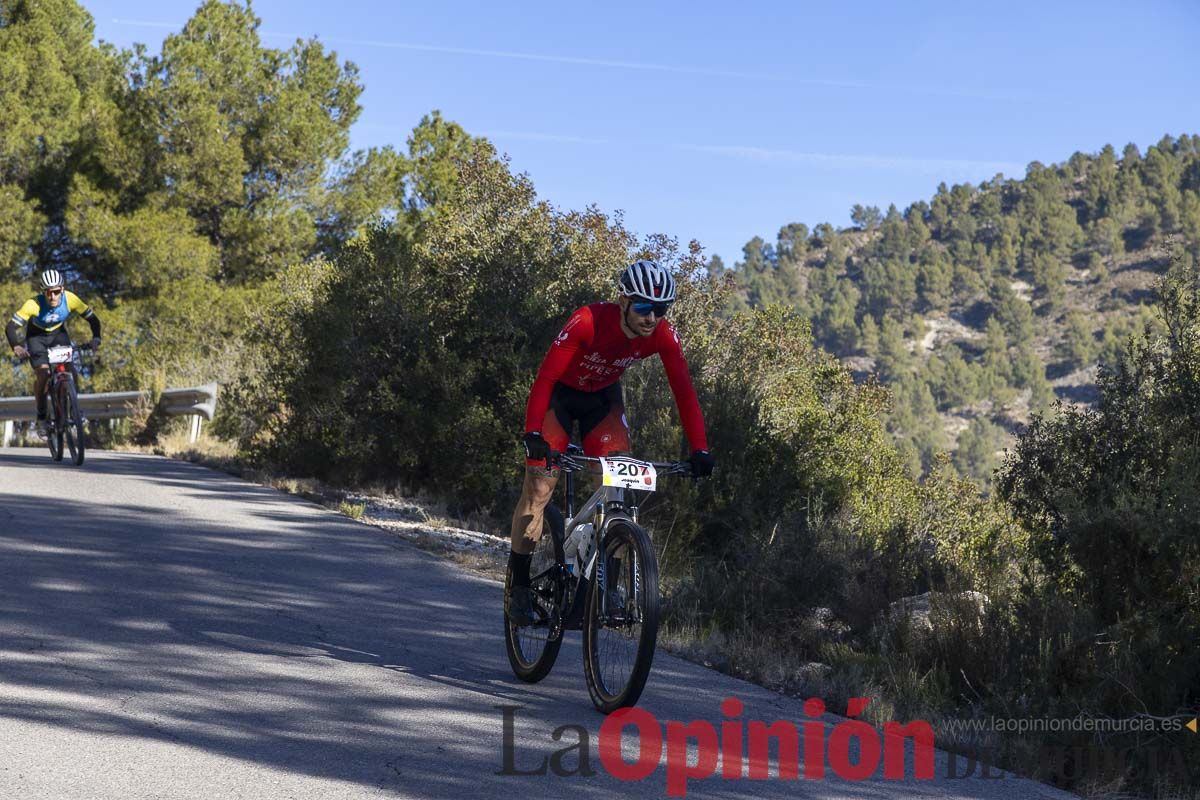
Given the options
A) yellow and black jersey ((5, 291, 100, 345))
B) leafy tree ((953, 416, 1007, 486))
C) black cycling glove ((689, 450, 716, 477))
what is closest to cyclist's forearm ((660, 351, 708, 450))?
black cycling glove ((689, 450, 716, 477))

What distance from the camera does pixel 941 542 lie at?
1291cm

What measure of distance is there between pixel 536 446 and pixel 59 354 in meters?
10.5

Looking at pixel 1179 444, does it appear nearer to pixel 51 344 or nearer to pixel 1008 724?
pixel 1008 724

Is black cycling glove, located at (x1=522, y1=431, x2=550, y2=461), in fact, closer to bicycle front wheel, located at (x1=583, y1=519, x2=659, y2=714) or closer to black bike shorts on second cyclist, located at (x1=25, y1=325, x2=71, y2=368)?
bicycle front wheel, located at (x1=583, y1=519, x2=659, y2=714)

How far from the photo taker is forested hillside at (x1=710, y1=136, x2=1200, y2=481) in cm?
10731

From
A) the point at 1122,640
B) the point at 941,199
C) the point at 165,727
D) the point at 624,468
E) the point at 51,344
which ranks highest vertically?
the point at 941,199

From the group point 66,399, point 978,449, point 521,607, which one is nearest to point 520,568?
point 521,607

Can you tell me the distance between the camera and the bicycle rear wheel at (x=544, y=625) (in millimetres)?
6566

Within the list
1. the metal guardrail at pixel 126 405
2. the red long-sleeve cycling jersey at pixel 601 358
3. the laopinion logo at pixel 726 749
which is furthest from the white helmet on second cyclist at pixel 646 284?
the metal guardrail at pixel 126 405

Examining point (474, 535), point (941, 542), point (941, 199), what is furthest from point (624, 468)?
point (941, 199)

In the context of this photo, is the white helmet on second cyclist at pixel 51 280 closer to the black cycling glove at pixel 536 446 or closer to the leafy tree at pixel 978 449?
the black cycling glove at pixel 536 446

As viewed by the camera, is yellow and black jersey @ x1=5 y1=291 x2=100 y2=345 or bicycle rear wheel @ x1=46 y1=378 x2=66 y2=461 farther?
bicycle rear wheel @ x1=46 y1=378 x2=66 y2=461

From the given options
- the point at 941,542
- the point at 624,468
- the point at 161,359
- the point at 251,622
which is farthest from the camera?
the point at 161,359

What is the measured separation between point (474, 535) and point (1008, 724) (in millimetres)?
6147
